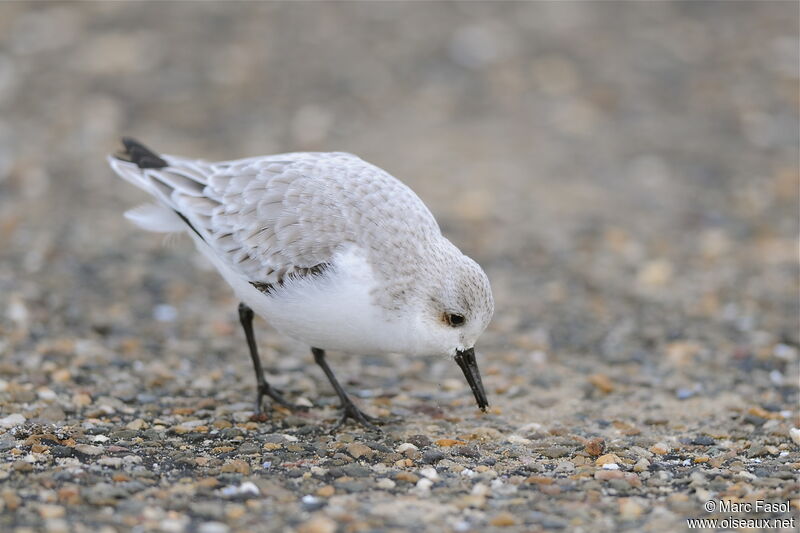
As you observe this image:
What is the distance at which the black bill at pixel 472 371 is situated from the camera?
5359 millimetres

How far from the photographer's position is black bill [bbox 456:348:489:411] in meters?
5.36

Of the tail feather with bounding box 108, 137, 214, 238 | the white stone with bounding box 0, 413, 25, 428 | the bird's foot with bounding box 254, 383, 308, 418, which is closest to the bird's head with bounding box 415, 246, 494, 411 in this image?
the bird's foot with bounding box 254, 383, 308, 418

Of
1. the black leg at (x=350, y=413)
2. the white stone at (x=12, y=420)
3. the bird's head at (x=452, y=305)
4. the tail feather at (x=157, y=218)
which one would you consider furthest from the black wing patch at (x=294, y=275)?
the white stone at (x=12, y=420)

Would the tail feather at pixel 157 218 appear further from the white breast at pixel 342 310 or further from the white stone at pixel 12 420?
the white stone at pixel 12 420

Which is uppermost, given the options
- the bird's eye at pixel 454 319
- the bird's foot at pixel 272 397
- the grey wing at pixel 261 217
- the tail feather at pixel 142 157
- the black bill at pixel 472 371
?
the tail feather at pixel 142 157

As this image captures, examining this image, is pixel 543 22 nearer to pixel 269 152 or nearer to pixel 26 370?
pixel 269 152

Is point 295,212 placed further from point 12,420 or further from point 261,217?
point 12,420

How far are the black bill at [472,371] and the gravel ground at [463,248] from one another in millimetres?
254

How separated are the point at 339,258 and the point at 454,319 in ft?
2.26

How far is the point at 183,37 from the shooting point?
11.9 meters

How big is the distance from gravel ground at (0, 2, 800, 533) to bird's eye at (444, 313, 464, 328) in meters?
0.72

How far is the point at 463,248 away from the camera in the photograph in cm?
855

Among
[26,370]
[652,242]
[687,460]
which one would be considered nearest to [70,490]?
[26,370]

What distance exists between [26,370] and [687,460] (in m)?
4.04
